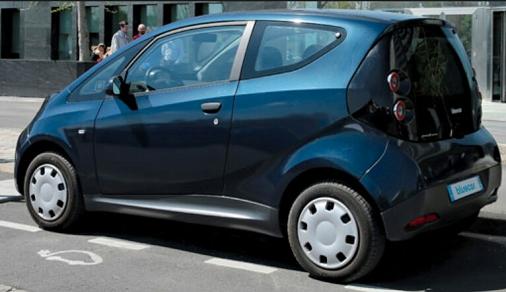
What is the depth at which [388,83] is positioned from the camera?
4.58 meters

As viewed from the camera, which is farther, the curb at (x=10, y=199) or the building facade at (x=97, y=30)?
the building facade at (x=97, y=30)

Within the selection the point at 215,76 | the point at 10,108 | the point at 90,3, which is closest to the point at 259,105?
the point at 215,76

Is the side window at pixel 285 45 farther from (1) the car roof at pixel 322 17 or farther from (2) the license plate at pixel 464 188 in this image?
(2) the license plate at pixel 464 188

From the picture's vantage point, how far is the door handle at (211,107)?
16.7ft

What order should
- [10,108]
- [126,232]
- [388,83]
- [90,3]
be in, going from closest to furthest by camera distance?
[388,83], [126,232], [10,108], [90,3]

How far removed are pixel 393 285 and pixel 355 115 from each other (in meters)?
1.15

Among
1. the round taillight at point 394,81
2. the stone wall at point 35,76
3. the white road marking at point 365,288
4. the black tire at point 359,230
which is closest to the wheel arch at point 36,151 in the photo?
the black tire at point 359,230

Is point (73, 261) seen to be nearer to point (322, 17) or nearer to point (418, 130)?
point (322, 17)

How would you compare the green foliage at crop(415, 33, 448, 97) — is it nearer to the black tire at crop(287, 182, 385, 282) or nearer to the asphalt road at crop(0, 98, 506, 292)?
the black tire at crop(287, 182, 385, 282)

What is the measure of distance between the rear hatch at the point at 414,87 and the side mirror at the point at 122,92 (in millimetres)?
1742

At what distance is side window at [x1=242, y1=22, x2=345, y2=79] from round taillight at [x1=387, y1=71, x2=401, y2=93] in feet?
1.44

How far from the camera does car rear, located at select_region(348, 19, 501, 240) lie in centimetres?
450

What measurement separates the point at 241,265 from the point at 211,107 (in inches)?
45.5

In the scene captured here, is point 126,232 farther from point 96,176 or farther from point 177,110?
point 177,110
